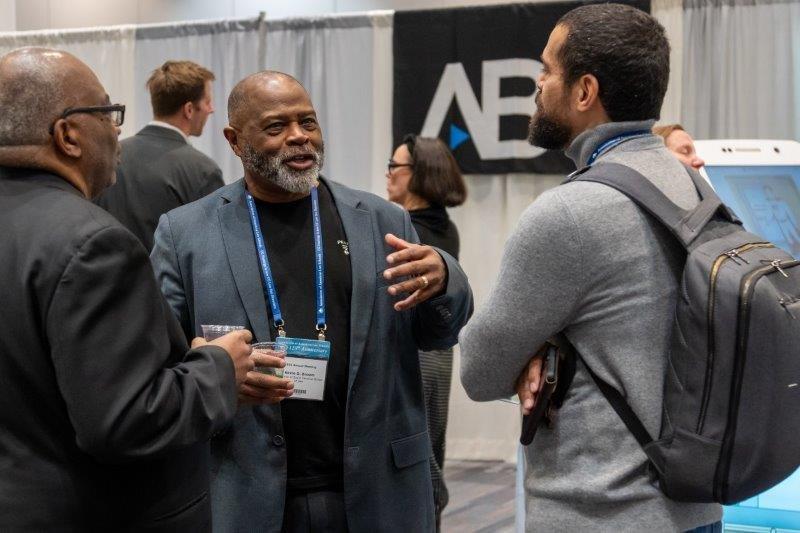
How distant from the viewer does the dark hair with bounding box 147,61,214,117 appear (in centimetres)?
430

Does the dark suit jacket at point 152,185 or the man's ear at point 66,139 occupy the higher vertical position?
the man's ear at point 66,139

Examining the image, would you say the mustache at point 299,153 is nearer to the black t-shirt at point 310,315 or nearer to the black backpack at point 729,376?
the black t-shirt at point 310,315

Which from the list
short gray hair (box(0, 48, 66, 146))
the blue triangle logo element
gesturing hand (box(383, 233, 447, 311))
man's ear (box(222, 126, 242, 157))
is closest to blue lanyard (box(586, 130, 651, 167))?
gesturing hand (box(383, 233, 447, 311))

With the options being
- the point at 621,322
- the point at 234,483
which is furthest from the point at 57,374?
the point at 621,322

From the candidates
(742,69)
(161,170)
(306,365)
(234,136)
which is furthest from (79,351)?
(742,69)

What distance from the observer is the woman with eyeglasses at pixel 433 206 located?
391 centimetres

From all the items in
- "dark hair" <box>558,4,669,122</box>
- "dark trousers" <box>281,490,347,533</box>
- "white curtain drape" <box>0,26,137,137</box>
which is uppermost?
"white curtain drape" <box>0,26,137,137</box>

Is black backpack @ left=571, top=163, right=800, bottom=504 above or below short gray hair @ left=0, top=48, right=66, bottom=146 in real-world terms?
below

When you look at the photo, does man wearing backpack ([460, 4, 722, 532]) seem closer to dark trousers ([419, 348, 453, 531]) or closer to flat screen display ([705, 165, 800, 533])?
flat screen display ([705, 165, 800, 533])

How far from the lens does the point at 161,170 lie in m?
4.07

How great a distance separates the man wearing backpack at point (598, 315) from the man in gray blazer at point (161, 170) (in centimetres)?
264

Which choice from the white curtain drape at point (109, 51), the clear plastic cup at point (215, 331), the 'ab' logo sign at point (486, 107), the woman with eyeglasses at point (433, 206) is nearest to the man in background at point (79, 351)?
the clear plastic cup at point (215, 331)

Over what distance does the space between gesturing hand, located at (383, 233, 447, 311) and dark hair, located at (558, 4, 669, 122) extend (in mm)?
554

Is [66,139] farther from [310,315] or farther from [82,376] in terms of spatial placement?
[310,315]
